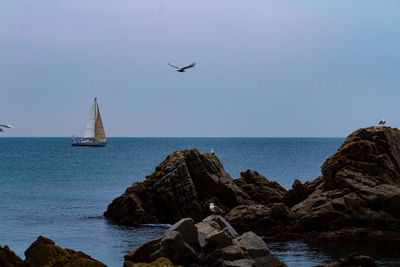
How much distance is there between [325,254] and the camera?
32344 mm

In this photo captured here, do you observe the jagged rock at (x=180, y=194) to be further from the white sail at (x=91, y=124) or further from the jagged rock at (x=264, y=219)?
the white sail at (x=91, y=124)

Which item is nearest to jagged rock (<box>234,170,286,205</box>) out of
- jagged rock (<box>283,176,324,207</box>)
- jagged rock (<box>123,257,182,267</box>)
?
jagged rock (<box>283,176,324,207</box>)

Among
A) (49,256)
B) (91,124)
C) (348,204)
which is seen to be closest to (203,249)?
(49,256)

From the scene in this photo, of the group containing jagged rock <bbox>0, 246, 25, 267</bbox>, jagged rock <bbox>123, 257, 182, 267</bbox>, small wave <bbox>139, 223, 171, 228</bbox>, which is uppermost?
jagged rock <bbox>123, 257, 182, 267</bbox>

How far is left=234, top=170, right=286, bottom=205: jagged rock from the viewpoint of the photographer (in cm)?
4500

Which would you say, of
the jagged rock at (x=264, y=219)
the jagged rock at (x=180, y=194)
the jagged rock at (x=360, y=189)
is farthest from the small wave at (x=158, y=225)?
the jagged rock at (x=360, y=189)

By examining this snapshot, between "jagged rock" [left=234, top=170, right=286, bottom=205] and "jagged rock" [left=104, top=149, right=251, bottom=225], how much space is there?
113 centimetres

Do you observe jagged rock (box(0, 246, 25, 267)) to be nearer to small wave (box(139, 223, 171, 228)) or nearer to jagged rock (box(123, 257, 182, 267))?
jagged rock (box(123, 257, 182, 267))

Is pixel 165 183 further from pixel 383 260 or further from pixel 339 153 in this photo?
pixel 383 260

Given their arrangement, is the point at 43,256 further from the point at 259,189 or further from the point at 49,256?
the point at 259,189

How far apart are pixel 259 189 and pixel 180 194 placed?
6731 millimetres

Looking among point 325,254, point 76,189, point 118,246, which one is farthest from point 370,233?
point 76,189

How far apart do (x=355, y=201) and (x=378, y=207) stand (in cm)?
156

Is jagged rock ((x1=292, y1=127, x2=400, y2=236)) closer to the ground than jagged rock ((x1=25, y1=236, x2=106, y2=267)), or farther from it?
farther from it
